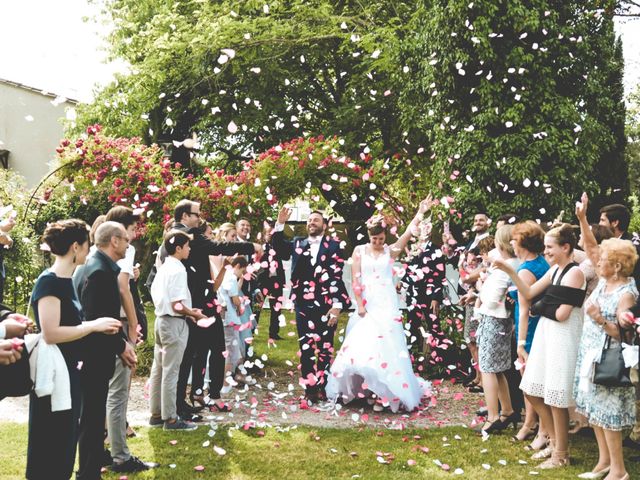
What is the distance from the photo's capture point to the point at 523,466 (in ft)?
16.1

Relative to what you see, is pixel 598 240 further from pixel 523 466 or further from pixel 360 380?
pixel 360 380

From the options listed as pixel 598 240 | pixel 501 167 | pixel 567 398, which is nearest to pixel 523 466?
pixel 567 398

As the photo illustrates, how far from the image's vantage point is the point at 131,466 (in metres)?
4.72

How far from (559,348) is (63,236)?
3.53 meters

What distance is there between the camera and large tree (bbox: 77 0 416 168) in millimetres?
14017

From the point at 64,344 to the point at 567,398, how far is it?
11.4 feet

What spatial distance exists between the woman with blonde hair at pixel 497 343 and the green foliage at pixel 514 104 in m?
3.13

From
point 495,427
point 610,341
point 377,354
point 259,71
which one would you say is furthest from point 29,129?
point 610,341

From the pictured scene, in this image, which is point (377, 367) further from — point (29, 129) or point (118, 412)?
point (29, 129)

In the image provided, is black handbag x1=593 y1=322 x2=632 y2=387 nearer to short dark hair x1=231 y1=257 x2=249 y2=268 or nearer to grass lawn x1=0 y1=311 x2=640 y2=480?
grass lawn x1=0 y1=311 x2=640 y2=480

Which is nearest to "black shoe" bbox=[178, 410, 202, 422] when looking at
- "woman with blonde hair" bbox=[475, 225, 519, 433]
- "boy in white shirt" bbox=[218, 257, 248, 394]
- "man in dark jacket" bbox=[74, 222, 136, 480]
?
"boy in white shirt" bbox=[218, 257, 248, 394]

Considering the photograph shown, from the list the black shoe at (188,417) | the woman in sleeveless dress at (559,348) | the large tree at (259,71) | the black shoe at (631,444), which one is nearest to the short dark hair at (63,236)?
the black shoe at (188,417)

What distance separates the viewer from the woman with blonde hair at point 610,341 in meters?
4.29

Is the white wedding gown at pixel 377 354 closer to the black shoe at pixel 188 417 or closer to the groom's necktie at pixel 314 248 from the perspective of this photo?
the groom's necktie at pixel 314 248
